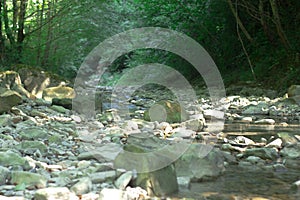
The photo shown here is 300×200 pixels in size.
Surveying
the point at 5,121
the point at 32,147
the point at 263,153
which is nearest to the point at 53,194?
the point at 32,147

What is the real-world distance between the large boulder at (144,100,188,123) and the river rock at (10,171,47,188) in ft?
12.9

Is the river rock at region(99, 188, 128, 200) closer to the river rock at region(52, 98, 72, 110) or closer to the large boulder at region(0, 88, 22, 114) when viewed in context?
the large boulder at region(0, 88, 22, 114)

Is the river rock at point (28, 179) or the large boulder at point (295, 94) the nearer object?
the river rock at point (28, 179)

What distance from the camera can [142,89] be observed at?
640 inches

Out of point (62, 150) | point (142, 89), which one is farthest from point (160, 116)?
point (142, 89)

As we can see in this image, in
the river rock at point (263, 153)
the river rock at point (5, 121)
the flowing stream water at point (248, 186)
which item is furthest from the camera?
the river rock at point (5, 121)

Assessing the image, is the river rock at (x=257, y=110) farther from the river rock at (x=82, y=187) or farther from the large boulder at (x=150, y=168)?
the river rock at (x=82, y=187)

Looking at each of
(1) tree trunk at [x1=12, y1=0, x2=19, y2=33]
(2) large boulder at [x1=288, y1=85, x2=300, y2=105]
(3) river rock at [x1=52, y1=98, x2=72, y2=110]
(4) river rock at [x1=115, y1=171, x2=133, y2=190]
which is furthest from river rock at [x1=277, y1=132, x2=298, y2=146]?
(1) tree trunk at [x1=12, y1=0, x2=19, y2=33]

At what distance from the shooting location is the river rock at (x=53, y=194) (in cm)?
245

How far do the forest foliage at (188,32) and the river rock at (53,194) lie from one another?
7.99 metres

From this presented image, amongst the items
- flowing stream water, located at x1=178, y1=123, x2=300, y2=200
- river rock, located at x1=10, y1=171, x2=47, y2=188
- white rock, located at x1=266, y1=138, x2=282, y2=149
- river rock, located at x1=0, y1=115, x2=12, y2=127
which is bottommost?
flowing stream water, located at x1=178, y1=123, x2=300, y2=200

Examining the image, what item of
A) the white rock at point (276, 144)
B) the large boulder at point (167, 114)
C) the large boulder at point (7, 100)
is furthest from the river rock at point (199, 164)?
the large boulder at point (167, 114)

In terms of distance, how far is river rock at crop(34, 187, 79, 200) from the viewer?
2447mm

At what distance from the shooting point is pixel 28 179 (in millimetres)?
2746
